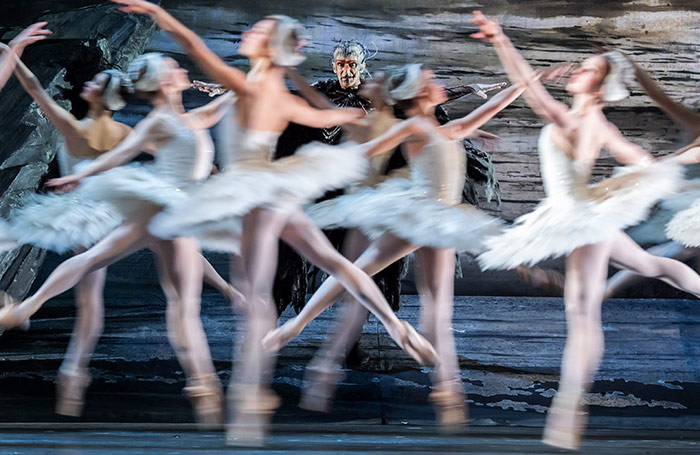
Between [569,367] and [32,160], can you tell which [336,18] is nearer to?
[32,160]

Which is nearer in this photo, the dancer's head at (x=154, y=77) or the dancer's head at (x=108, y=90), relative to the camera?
the dancer's head at (x=154, y=77)

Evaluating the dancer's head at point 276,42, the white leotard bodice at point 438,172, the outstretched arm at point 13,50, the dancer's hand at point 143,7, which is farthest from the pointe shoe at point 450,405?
the outstretched arm at point 13,50

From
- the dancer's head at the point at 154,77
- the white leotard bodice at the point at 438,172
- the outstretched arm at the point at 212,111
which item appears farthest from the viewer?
the outstretched arm at the point at 212,111

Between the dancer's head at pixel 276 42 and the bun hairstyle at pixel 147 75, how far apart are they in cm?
40

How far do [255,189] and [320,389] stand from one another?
1.20 m

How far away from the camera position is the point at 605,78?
3.34m

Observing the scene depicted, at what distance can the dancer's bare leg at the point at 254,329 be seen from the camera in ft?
9.71

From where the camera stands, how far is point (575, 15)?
5.10 meters

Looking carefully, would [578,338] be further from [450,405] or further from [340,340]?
[340,340]

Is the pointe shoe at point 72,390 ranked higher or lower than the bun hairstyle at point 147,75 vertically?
lower

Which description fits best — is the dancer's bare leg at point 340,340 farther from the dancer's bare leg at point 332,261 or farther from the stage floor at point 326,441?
the dancer's bare leg at point 332,261

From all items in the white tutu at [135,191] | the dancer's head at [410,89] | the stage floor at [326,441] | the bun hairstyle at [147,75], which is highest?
the dancer's head at [410,89]

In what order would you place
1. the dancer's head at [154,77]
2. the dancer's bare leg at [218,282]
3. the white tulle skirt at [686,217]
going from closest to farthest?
1. the dancer's head at [154,77]
2. the white tulle skirt at [686,217]
3. the dancer's bare leg at [218,282]

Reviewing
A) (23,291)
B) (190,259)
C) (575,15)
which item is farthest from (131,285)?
(575,15)
